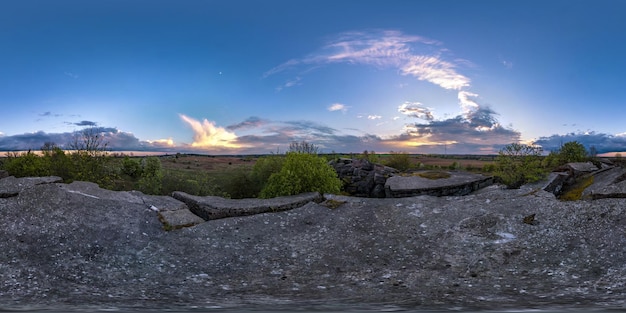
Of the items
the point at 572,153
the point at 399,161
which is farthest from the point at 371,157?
the point at 572,153

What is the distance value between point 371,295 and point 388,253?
9.25ft

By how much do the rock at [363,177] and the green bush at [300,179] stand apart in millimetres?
6041

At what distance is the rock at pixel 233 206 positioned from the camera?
11.8 m

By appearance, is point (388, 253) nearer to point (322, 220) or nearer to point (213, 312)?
point (322, 220)

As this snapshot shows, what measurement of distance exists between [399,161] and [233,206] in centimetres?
2236

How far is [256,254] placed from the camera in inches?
355

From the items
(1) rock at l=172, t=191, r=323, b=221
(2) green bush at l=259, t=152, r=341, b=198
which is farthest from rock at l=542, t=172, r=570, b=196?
(1) rock at l=172, t=191, r=323, b=221

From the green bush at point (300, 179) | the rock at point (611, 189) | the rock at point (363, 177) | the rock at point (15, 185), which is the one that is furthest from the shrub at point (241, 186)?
the rock at point (611, 189)

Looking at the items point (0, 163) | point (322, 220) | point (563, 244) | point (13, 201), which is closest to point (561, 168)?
point (563, 244)


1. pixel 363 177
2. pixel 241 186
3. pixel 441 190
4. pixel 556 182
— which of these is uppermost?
pixel 556 182

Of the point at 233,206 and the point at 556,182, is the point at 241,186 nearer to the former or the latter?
the point at 233,206

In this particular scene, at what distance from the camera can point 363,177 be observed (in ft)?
77.7

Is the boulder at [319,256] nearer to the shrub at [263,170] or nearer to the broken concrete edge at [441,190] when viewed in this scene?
the broken concrete edge at [441,190]

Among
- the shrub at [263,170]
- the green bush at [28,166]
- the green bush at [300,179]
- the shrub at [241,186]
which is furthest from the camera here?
the shrub at [241,186]
